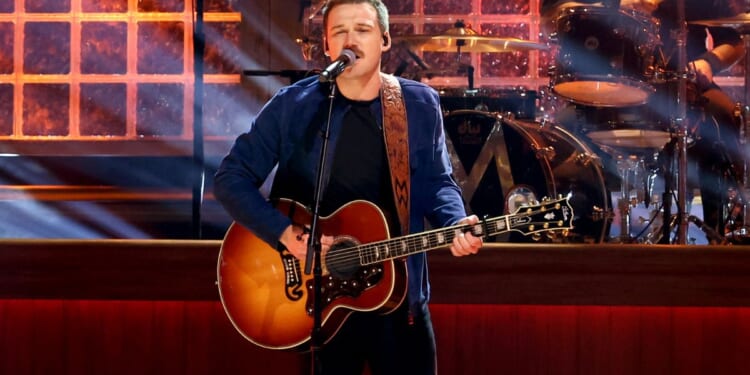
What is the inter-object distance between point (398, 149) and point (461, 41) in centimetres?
277

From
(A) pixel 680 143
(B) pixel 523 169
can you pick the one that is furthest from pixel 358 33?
(A) pixel 680 143

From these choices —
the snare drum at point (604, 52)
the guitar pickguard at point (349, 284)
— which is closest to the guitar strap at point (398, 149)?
the guitar pickguard at point (349, 284)

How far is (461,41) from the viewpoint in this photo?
16.9 ft

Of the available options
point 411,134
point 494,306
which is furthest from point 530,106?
point 411,134

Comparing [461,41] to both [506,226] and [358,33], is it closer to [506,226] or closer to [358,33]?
[358,33]

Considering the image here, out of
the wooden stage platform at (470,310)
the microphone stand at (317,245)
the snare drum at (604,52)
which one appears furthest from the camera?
the snare drum at (604,52)

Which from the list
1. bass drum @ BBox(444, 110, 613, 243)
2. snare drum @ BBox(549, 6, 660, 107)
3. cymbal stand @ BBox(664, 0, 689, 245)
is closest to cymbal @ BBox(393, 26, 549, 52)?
snare drum @ BBox(549, 6, 660, 107)

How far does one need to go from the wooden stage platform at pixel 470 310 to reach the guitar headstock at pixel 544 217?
129cm

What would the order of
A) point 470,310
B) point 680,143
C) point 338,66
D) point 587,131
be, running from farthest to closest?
point 587,131
point 680,143
point 470,310
point 338,66

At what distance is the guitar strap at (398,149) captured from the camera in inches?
97.1

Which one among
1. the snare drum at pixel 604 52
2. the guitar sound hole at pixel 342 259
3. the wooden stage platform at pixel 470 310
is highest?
the snare drum at pixel 604 52

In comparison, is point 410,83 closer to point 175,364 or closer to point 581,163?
point 175,364

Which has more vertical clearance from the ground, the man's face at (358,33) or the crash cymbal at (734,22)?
the crash cymbal at (734,22)

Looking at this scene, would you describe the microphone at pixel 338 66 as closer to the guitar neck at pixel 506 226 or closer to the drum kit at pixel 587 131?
the guitar neck at pixel 506 226
